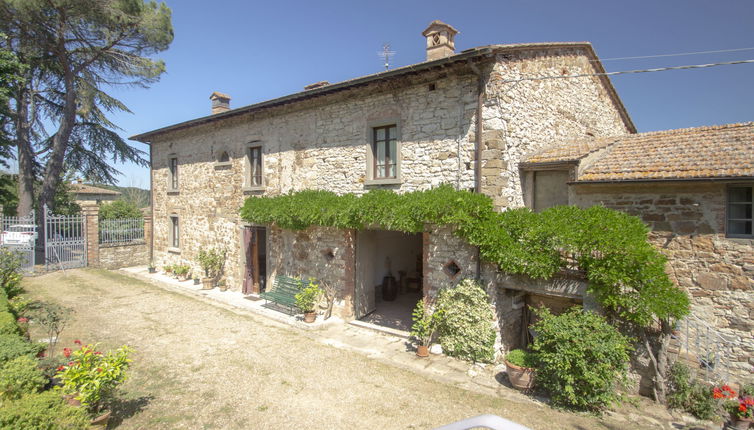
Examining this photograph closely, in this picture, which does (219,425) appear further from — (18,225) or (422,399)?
(18,225)

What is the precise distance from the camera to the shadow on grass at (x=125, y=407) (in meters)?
5.24

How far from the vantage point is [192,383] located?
21.4 feet

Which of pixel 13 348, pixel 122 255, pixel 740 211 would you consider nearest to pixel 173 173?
pixel 122 255

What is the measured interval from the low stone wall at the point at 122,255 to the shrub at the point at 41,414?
16.1 metres

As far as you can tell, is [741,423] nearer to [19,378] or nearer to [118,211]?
[19,378]

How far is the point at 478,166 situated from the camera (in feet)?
25.7

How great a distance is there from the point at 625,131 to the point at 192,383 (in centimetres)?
1584

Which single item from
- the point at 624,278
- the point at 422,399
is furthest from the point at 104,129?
the point at 624,278

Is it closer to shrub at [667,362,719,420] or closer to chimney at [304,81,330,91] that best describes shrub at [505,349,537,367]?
shrub at [667,362,719,420]

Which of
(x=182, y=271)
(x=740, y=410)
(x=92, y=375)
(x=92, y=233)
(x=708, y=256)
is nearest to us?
(x=92, y=375)

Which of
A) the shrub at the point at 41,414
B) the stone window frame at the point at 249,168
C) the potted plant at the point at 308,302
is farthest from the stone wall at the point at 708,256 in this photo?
the stone window frame at the point at 249,168

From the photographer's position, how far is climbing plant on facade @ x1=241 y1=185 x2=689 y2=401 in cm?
590

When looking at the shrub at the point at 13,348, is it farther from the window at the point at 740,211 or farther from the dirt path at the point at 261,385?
the window at the point at 740,211

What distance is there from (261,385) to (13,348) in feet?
11.1
